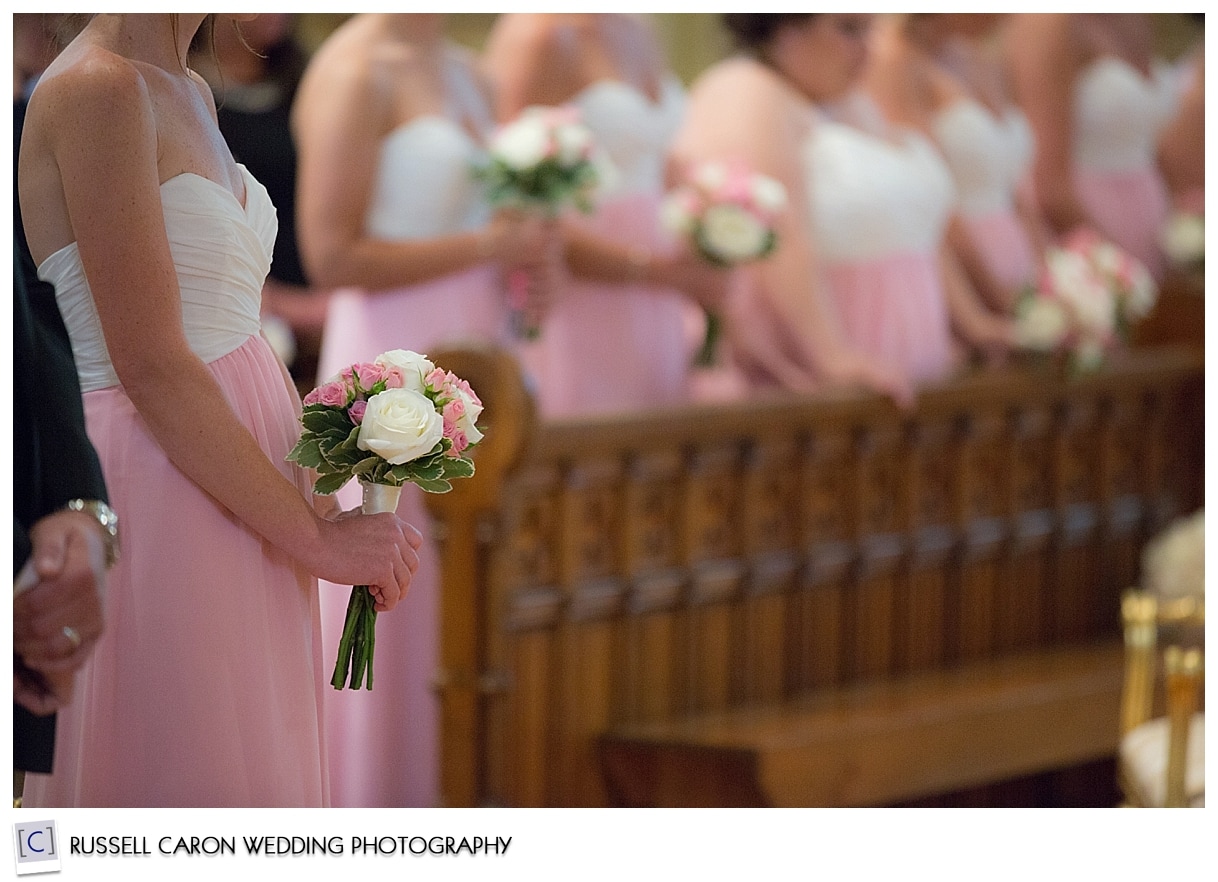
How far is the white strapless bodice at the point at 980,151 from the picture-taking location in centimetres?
555

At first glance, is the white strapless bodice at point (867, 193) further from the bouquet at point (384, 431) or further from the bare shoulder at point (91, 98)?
the bare shoulder at point (91, 98)

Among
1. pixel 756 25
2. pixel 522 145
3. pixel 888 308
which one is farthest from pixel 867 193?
pixel 522 145

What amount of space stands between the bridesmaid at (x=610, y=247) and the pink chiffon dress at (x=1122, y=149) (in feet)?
6.97

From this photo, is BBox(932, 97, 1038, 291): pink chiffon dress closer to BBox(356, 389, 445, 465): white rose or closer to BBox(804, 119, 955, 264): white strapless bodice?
BBox(804, 119, 955, 264): white strapless bodice

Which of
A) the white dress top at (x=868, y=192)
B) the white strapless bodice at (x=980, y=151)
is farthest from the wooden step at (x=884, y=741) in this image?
the white strapless bodice at (x=980, y=151)

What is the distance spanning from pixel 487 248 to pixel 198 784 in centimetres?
221

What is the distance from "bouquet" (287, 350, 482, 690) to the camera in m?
1.98

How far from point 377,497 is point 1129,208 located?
495cm

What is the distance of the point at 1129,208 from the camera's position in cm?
646

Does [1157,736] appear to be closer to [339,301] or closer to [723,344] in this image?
[723,344]

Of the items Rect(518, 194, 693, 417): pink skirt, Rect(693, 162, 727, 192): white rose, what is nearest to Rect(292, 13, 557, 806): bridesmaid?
Rect(518, 194, 693, 417): pink skirt

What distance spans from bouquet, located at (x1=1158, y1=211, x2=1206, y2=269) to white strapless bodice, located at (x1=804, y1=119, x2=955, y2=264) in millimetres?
1553
